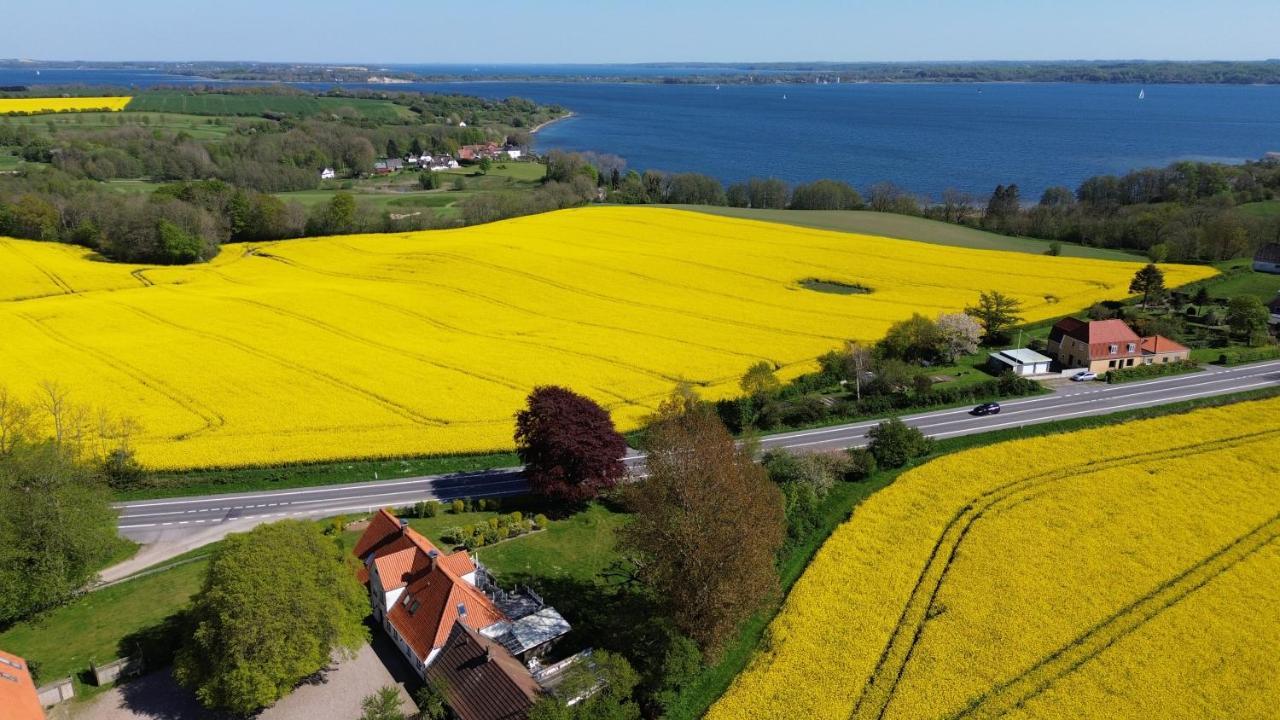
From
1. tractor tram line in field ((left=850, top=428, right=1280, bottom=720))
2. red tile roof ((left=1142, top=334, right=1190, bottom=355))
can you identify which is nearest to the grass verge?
tractor tram line in field ((left=850, top=428, right=1280, bottom=720))

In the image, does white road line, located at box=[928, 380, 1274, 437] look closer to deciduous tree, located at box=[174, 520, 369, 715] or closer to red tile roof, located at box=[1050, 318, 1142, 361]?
red tile roof, located at box=[1050, 318, 1142, 361]

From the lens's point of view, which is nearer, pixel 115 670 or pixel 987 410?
pixel 115 670

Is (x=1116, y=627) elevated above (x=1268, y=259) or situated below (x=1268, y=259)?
below

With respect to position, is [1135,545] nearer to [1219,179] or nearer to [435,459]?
[435,459]

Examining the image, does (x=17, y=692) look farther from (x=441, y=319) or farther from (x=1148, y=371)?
(x=1148, y=371)

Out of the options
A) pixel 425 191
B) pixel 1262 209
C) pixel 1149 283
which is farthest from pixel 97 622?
pixel 1262 209

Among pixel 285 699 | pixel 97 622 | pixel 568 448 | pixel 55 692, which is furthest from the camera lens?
pixel 568 448
